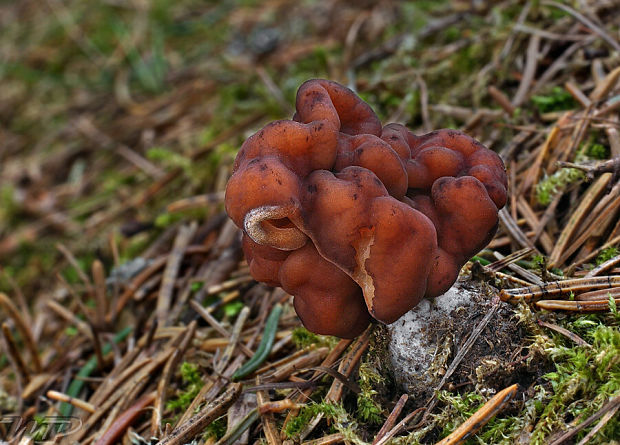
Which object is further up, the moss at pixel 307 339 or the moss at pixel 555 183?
the moss at pixel 555 183

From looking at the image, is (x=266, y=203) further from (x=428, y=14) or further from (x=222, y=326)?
(x=428, y=14)

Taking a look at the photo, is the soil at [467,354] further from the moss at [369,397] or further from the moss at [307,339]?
the moss at [307,339]

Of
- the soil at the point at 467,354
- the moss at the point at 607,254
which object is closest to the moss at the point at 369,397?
the soil at the point at 467,354

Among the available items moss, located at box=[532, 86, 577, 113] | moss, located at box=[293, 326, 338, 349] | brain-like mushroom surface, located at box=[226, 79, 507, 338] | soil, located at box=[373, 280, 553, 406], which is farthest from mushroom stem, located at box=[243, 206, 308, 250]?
moss, located at box=[532, 86, 577, 113]

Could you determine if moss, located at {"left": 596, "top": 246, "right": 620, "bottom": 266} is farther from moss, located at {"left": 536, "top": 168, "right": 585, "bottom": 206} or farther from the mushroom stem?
the mushroom stem

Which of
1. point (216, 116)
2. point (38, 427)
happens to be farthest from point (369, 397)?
point (216, 116)

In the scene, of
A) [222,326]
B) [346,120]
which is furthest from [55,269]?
[346,120]

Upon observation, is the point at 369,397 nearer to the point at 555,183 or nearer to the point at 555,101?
the point at 555,183
